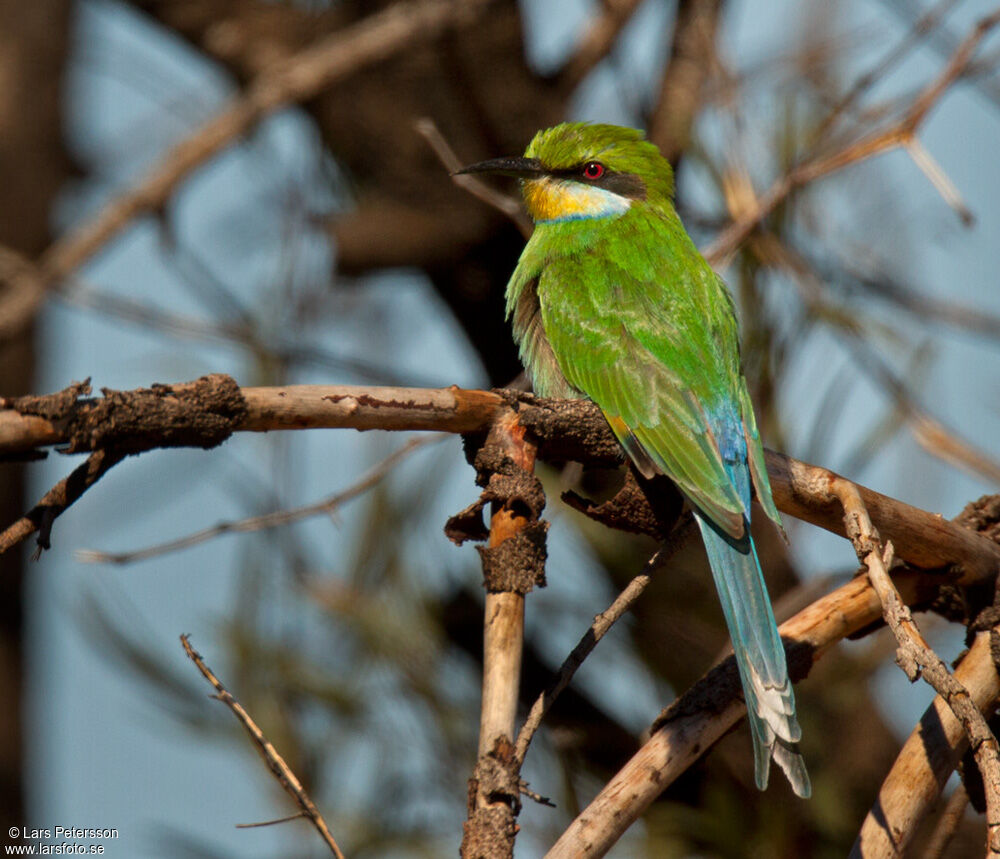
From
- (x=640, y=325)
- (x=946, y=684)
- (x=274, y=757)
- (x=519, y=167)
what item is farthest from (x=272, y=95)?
(x=946, y=684)

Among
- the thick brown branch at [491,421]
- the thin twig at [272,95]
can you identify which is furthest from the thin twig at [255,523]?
the thin twig at [272,95]

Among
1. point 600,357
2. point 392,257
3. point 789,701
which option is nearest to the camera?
point 789,701

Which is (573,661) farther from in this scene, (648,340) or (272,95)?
(272,95)

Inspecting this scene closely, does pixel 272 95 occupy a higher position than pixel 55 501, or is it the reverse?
pixel 272 95

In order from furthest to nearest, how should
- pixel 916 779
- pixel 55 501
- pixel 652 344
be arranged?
1. pixel 652 344
2. pixel 916 779
3. pixel 55 501

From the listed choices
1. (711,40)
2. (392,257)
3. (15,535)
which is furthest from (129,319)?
(15,535)

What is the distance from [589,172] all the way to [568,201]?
0.09 meters

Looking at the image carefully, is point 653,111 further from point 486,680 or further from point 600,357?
point 486,680

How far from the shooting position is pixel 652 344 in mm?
2367

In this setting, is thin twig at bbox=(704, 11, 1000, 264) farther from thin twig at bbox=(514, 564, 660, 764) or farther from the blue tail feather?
thin twig at bbox=(514, 564, 660, 764)

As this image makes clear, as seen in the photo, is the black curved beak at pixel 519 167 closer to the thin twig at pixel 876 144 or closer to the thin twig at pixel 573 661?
the thin twig at pixel 876 144

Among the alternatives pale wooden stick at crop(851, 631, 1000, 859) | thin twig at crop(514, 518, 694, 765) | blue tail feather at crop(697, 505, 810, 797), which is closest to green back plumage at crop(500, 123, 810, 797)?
blue tail feather at crop(697, 505, 810, 797)

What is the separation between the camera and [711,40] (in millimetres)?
3035

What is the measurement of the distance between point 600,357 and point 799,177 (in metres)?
0.62
